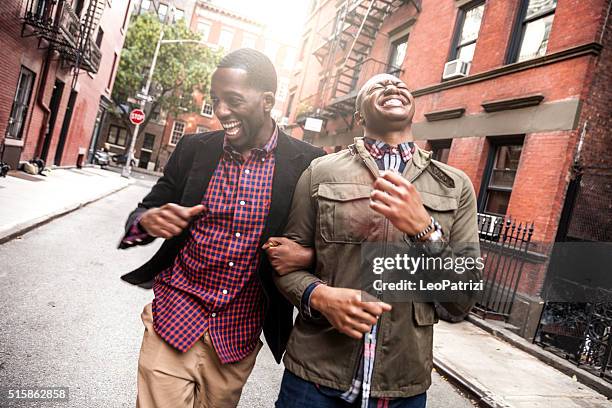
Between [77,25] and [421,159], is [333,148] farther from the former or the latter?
[421,159]

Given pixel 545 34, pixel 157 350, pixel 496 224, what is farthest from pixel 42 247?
pixel 545 34

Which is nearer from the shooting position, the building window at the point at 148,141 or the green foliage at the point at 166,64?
the green foliage at the point at 166,64

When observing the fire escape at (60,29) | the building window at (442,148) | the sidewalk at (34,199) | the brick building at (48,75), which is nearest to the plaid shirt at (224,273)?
the sidewalk at (34,199)

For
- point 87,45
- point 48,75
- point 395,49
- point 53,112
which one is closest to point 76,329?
point 48,75

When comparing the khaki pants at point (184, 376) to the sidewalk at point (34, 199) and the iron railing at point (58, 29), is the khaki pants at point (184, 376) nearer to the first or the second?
the sidewalk at point (34, 199)

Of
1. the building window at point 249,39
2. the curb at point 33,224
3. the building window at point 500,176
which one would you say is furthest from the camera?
the building window at point 249,39

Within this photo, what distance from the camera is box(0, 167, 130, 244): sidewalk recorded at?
24.7ft

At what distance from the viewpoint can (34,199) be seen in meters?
10.1

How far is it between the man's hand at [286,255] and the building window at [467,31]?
35.4 feet

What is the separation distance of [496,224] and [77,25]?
15.8 metres

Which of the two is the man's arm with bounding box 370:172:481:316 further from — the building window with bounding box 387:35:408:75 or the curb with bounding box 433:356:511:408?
the building window with bounding box 387:35:408:75

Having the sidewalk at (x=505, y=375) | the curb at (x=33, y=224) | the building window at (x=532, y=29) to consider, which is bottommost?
the curb at (x=33, y=224)

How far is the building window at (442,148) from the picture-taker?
1138 centimetres
